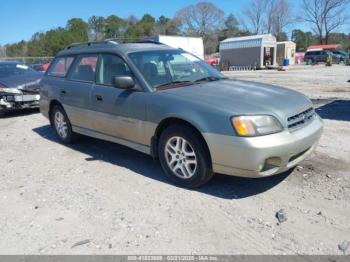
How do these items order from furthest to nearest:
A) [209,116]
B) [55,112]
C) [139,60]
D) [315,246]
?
[55,112] < [139,60] < [209,116] < [315,246]

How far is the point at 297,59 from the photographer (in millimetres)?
55688

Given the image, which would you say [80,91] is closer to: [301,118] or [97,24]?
[301,118]

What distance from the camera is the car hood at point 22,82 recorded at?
31.6ft

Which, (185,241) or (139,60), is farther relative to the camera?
(139,60)

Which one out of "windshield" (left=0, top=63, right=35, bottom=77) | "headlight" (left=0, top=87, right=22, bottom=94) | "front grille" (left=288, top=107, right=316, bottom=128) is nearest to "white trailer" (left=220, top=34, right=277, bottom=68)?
"windshield" (left=0, top=63, right=35, bottom=77)

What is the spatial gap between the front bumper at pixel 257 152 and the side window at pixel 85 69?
2.54m

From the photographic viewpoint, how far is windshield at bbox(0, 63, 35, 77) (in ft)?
34.3

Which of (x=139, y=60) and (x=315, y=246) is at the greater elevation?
(x=139, y=60)

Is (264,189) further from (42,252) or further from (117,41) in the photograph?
(117,41)

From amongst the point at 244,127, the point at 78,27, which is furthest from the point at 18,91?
the point at 78,27

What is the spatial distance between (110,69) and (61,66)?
170 cm

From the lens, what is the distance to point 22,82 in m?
9.80

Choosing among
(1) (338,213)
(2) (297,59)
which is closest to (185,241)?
(1) (338,213)

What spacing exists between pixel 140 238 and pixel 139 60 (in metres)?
2.55
